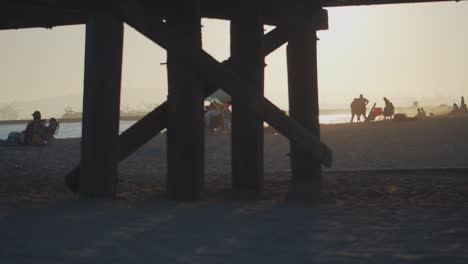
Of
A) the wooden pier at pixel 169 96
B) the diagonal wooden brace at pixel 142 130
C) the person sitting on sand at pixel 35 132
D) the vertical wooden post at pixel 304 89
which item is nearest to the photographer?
the wooden pier at pixel 169 96

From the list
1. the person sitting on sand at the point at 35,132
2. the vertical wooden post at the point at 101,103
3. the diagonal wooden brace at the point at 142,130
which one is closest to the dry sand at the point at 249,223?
the vertical wooden post at the point at 101,103

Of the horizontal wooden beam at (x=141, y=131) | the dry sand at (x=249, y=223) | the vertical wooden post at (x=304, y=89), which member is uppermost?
the vertical wooden post at (x=304, y=89)

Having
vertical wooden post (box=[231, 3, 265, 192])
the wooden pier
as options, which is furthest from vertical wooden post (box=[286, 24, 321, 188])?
the wooden pier

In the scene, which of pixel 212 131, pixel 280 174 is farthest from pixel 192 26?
pixel 212 131

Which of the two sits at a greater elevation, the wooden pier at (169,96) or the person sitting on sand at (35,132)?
the person sitting on sand at (35,132)

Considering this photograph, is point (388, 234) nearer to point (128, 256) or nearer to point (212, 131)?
point (128, 256)

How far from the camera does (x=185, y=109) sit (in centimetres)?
601

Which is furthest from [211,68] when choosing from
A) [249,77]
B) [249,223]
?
[249,223]

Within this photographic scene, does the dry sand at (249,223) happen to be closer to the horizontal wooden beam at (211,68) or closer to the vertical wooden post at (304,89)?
the vertical wooden post at (304,89)

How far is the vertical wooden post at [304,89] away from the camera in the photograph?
8273 mm

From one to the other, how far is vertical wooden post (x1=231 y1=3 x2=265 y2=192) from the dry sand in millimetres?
311

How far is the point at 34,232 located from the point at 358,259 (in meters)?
2.27

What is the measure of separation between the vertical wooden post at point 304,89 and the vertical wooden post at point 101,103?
2.92 metres

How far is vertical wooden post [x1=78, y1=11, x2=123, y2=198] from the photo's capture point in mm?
6043
